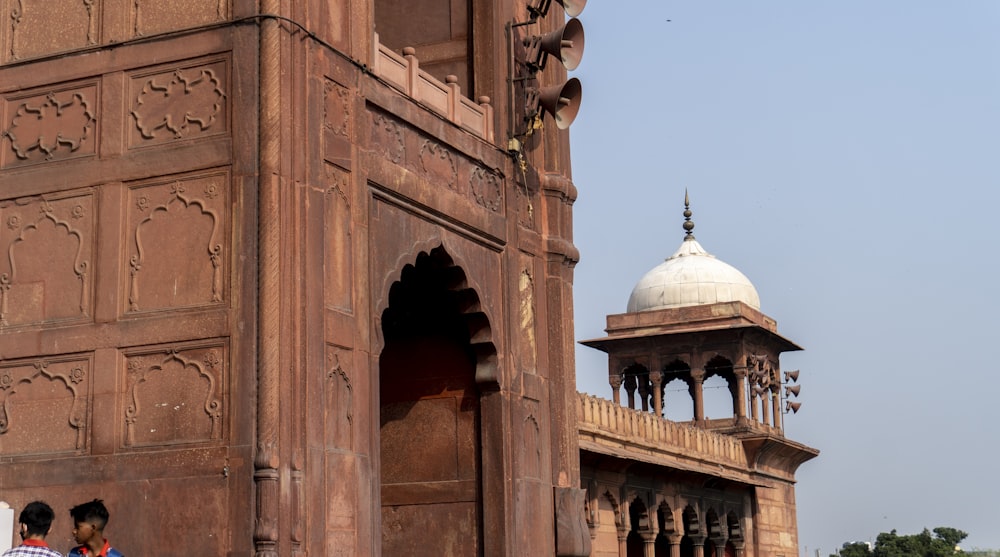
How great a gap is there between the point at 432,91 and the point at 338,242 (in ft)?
7.72

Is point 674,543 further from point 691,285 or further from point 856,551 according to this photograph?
point 856,551

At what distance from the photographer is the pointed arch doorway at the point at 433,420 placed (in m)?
12.7

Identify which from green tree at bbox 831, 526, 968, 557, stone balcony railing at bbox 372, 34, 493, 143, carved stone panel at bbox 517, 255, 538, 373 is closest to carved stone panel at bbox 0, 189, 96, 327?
stone balcony railing at bbox 372, 34, 493, 143

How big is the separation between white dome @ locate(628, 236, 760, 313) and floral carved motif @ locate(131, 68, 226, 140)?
22089mm

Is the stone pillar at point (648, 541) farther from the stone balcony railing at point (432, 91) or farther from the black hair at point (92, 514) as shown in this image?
the black hair at point (92, 514)

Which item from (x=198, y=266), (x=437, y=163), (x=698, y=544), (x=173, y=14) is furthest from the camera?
(x=698, y=544)

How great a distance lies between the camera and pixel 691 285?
32000 millimetres

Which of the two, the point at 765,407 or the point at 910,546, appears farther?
the point at 910,546

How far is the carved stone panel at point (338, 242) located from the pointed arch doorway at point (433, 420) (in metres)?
1.89

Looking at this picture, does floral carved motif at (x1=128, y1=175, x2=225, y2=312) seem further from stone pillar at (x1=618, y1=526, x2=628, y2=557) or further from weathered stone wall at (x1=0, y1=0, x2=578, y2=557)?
stone pillar at (x1=618, y1=526, x2=628, y2=557)

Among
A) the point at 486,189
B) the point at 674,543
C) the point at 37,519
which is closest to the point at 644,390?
the point at 674,543

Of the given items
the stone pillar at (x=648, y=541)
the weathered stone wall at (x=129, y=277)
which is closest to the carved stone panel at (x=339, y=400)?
the weathered stone wall at (x=129, y=277)

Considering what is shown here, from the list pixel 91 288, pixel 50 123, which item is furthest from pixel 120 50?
pixel 91 288

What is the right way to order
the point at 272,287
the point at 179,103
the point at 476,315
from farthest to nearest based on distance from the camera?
1. the point at 476,315
2. the point at 179,103
3. the point at 272,287
